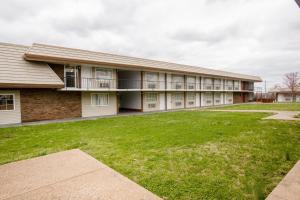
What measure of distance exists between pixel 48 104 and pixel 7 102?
2.60 m

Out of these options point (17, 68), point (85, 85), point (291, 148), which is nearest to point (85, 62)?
point (85, 85)

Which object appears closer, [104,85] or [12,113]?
[12,113]

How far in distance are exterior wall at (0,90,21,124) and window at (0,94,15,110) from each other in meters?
0.19

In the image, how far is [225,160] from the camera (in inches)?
210

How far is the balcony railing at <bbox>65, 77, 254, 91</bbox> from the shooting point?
1681 centimetres

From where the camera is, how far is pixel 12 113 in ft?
45.0

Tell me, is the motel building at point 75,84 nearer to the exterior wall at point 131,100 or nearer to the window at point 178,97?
the exterior wall at point 131,100

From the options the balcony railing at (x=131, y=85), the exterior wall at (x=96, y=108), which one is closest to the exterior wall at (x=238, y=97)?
the balcony railing at (x=131, y=85)

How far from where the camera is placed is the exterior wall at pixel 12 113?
13440 millimetres

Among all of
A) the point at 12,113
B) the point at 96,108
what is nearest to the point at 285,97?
the point at 96,108

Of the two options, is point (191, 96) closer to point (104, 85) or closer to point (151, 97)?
point (151, 97)

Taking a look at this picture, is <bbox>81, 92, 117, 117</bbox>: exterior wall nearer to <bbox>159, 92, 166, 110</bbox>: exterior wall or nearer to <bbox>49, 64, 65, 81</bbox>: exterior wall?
<bbox>49, 64, 65, 81</bbox>: exterior wall

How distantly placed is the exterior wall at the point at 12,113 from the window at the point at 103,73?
6.54 metres

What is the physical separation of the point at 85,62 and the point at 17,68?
4.83 meters
